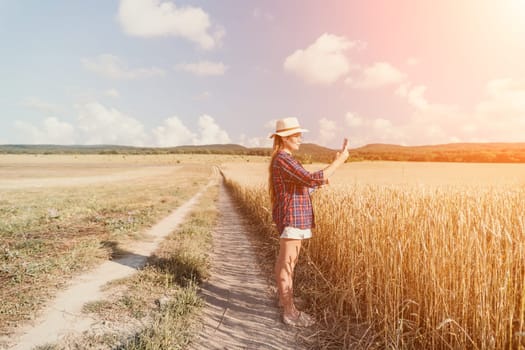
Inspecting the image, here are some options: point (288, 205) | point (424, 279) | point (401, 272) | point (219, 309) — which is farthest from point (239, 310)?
point (424, 279)

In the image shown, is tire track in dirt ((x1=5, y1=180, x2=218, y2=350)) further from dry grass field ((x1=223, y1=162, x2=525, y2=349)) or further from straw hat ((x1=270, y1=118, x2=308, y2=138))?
straw hat ((x1=270, y1=118, x2=308, y2=138))

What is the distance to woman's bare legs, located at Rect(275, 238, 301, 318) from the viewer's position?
4004mm

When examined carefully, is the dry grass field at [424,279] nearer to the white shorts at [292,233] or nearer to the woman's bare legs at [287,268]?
the woman's bare legs at [287,268]

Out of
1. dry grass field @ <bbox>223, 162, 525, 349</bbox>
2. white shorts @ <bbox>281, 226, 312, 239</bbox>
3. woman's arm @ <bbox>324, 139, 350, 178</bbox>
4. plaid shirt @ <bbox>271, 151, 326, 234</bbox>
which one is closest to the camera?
dry grass field @ <bbox>223, 162, 525, 349</bbox>

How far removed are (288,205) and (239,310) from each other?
6.02 ft

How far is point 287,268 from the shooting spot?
4047 millimetres

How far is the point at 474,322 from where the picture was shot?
106 inches

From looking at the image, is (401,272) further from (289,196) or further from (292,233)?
(289,196)

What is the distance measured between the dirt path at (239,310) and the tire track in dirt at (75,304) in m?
1.53

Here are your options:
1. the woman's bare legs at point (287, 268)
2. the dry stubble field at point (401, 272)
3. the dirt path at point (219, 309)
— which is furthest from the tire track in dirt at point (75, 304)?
the woman's bare legs at point (287, 268)

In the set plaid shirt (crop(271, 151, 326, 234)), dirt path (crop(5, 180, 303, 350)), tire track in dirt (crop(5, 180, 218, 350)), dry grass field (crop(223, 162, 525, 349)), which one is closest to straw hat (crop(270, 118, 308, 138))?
plaid shirt (crop(271, 151, 326, 234))

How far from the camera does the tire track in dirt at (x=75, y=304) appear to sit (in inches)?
157

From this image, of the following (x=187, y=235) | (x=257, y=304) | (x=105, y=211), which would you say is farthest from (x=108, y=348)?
(x=105, y=211)

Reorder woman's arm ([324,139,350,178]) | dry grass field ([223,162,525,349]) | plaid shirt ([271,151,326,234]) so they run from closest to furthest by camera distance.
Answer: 1. dry grass field ([223,162,525,349])
2. woman's arm ([324,139,350,178])
3. plaid shirt ([271,151,326,234])
